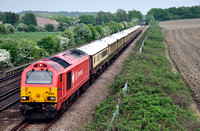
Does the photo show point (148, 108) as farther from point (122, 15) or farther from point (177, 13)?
point (177, 13)

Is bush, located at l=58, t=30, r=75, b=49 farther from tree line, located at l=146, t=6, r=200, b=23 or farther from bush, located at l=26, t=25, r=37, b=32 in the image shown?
tree line, located at l=146, t=6, r=200, b=23

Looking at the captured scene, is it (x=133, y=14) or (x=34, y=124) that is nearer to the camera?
(x=34, y=124)

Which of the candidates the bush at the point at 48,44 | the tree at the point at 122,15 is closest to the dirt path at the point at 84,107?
the bush at the point at 48,44

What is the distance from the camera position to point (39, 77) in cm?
1216

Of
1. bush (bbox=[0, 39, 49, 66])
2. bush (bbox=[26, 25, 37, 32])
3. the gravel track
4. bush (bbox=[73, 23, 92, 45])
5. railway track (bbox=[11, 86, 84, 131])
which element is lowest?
the gravel track

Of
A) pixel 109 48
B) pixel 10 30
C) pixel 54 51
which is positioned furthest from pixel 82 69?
pixel 10 30

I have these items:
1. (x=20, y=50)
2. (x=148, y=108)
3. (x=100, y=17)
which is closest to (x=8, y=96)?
(x=20, y=50)

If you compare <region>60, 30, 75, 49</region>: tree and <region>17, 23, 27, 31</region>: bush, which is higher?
<region>17, 23, 27, 31</region>: bush

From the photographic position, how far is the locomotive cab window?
475 inches

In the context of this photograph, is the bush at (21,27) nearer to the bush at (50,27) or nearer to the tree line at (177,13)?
the bush at (50,27)

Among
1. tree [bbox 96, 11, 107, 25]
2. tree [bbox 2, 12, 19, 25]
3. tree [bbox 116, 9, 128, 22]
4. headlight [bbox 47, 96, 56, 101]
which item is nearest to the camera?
headlight [bbox 47, 96, 56, 101]

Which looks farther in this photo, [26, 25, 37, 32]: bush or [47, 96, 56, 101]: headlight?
[26, 25, 37, 32]: bush

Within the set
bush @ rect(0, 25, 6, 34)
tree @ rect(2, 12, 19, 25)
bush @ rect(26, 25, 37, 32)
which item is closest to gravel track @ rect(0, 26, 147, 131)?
bush @ rect(0, 25, 6, 34)

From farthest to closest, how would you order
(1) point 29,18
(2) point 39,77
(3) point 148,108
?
(1) point 29,18
(2) point 39,77
(3) point 148,108
